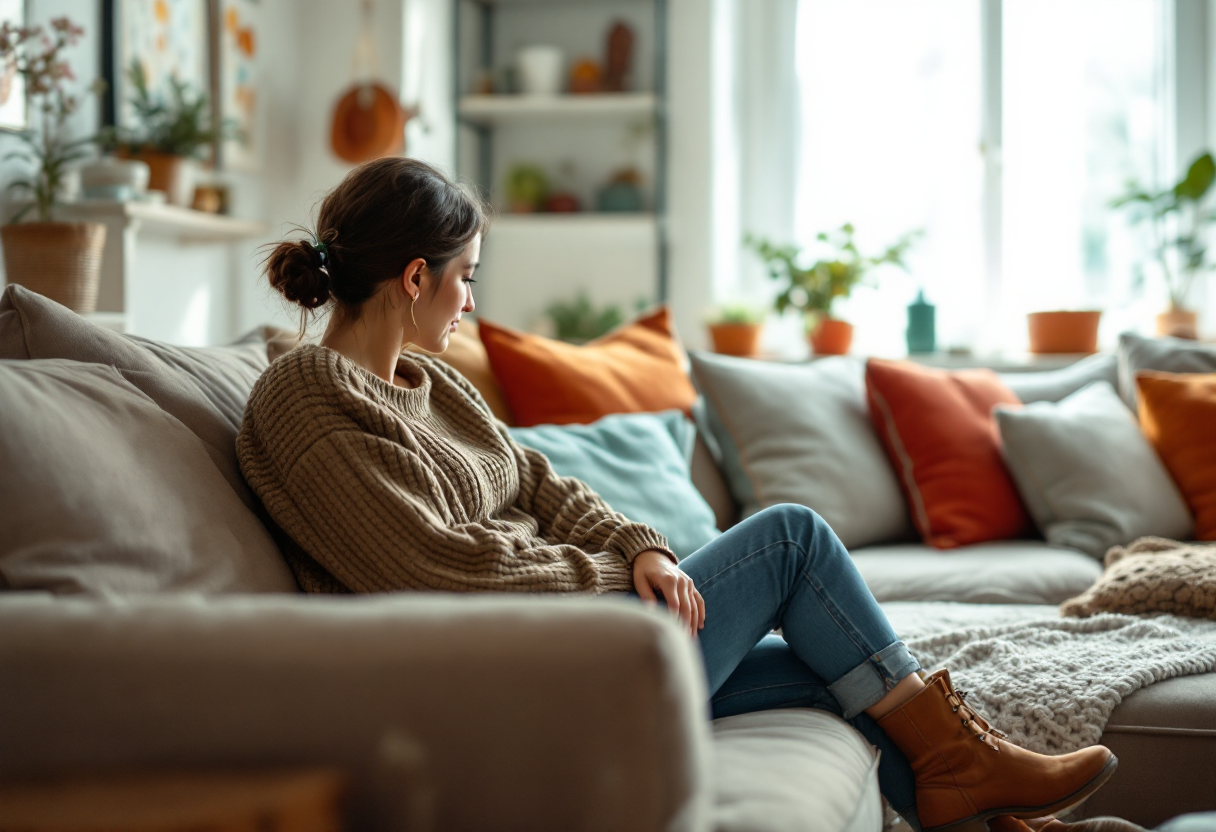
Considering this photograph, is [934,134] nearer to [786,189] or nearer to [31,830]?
[786,189]

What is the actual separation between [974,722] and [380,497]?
76 cm

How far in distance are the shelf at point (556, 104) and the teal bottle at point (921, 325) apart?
43.4 inches

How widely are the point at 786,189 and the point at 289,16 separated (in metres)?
1.79

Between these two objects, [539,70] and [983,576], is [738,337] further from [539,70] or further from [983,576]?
[983,576]

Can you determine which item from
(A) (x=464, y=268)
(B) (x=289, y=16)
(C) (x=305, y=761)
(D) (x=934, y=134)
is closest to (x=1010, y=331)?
(D) (x=934, y=134)

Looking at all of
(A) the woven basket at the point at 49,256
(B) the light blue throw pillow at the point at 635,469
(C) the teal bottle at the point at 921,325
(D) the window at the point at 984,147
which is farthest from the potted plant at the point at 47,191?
(D) the window at the point at 984,147

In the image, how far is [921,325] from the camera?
350cm

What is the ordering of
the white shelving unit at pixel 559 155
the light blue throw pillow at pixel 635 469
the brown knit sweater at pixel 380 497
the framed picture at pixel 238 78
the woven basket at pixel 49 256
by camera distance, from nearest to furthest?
the brown knit sweater at pixel 380 497 < the light blue throw pillow at pixel 635 469 < the woven basket at pixel 49 256 < the framed picture at pixel 238 78 < the white shelving unit at pixel 559 155

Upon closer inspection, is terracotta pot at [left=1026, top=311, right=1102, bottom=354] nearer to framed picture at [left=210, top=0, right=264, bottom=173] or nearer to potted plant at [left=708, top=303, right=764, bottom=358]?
potted plant at [left=708, top=303, right=764, bottom=358]

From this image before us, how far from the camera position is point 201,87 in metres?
3.25

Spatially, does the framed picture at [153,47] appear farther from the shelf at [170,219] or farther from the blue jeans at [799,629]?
the blue jeans at [799,629]

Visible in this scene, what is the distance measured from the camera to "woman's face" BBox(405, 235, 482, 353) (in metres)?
1.46

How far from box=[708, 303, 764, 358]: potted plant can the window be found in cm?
54

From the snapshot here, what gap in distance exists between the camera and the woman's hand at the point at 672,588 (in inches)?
52.6
